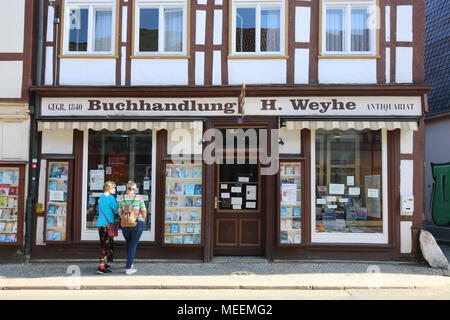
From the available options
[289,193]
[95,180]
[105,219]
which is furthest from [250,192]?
[95,180]

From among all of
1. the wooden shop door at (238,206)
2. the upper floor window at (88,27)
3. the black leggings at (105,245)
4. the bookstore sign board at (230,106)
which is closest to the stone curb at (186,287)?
the black leggings at (105,245)

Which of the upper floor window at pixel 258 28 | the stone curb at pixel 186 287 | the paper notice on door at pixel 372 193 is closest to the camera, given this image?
the stone curb at pixel 186 287

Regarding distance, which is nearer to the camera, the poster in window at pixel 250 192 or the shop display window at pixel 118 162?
the shop display window at pixel 118 162

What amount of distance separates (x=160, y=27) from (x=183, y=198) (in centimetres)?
420

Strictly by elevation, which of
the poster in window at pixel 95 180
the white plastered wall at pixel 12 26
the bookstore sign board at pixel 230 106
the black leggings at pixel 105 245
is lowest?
the black leggings at pixel 105 245

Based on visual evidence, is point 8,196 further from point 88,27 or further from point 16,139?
point 88,27

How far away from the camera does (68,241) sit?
9492mm

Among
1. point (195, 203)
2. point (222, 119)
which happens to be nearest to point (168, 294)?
point (195, 203)

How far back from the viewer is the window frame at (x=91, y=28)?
9.78m

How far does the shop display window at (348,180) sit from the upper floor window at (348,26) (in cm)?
202

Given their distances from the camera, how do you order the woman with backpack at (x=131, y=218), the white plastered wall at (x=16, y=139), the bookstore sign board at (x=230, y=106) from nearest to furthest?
1. the woman with backpack at (x=131, y=218)
2. the bookstore sign board at (x=230, y=106)
3. the white plastered wall at (x=16, y=139)

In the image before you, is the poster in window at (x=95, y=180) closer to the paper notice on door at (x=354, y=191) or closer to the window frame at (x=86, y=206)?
the window frame at (x=86, y=206)

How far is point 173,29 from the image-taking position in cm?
999

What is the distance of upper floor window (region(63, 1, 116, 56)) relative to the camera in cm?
992
